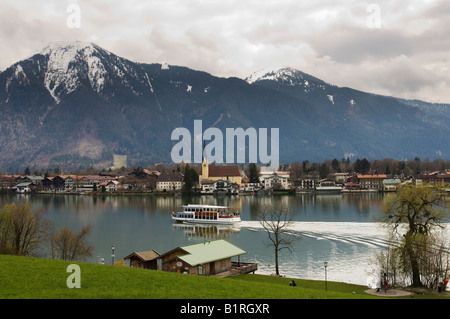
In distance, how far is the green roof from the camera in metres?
22.5

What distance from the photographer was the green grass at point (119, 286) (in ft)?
40.4

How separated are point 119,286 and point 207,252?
10.4 metres

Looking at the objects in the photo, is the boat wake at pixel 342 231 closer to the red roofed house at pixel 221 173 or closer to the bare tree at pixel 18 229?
the bare tree at pixel 18 229

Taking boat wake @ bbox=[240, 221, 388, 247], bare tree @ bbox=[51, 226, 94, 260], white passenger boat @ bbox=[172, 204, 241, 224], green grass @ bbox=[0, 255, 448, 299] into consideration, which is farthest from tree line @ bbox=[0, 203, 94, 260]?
white passenger boat @ bbox=[172, 204, 241, 224]

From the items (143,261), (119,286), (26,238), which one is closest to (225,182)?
(26,238)

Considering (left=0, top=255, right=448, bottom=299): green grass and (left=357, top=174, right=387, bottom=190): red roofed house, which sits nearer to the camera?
(left=0, top=255, right=448, bottom=299): green grass

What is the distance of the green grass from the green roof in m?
6.26

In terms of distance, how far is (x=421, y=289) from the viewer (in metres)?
19.2

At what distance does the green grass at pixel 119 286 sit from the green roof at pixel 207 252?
626cm

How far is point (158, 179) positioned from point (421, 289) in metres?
96.8

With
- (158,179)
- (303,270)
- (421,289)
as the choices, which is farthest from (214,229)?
(158,179)

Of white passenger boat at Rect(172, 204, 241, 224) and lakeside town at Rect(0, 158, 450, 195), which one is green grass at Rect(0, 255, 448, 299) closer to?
white passenger boat at Rect(172, 204, 241, 224)

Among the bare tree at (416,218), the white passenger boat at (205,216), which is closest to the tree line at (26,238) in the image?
the bare tree at (416,218)
